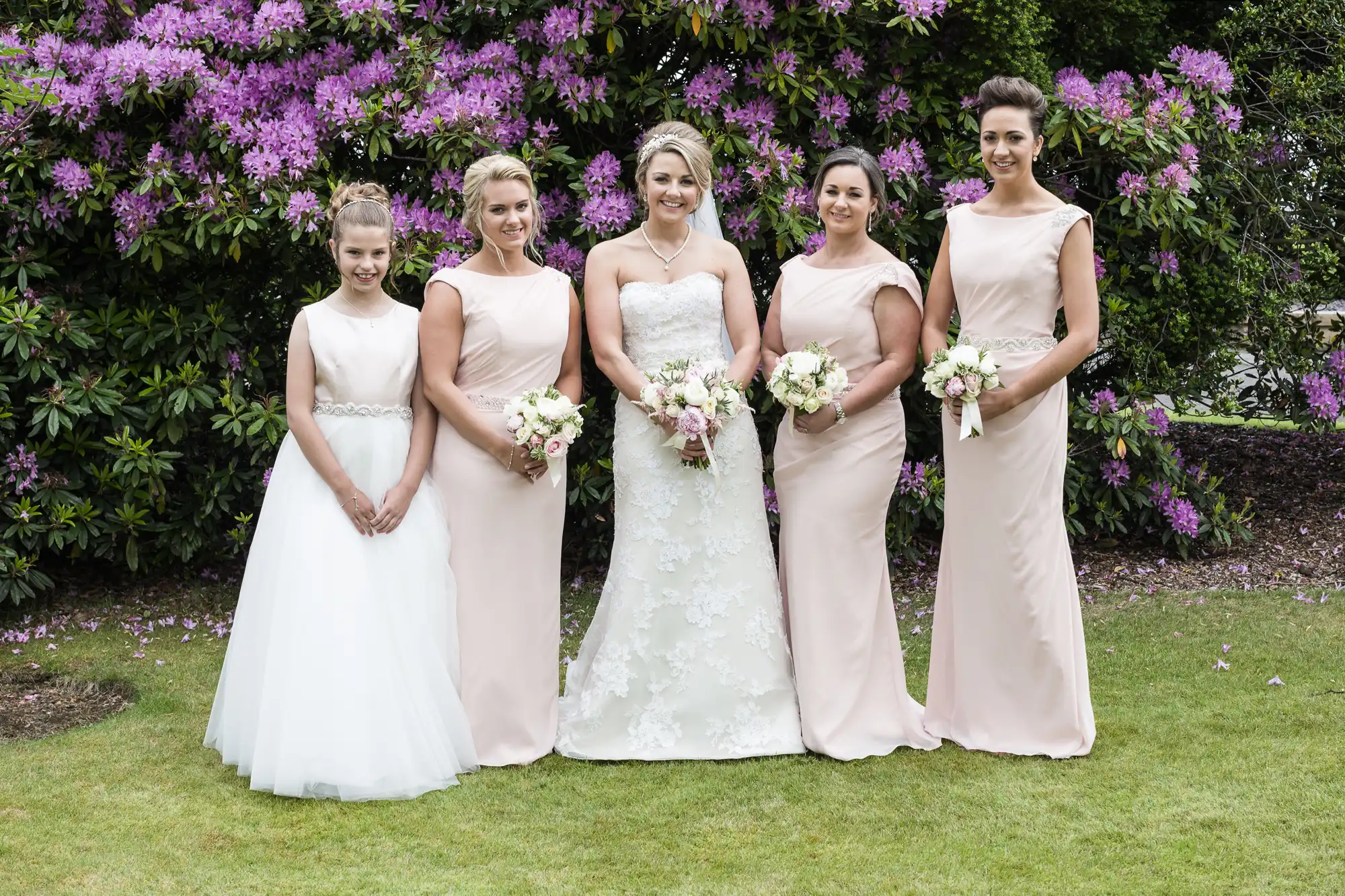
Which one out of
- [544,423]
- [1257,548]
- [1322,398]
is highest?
[544,423]

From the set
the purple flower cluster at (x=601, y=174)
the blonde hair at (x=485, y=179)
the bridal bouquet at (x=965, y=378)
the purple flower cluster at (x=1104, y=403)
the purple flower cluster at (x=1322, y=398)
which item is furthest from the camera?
the purple flower cluster at (x=1322, y=398)

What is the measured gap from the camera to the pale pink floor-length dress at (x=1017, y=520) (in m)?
4.61

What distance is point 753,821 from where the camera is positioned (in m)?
4.11

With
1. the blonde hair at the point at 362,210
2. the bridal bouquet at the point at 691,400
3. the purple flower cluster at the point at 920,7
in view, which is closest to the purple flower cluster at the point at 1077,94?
the purple flower cluster at the point at 920,7

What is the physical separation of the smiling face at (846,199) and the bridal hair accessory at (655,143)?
0.61m

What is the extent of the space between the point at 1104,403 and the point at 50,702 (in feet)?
18.5

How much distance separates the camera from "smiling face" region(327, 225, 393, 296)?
4566mm

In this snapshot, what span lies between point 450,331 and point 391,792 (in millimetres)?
1674

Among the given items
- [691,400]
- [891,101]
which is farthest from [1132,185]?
[691,400]

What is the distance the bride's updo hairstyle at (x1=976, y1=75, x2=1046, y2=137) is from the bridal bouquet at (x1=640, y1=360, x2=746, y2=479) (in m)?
1.39

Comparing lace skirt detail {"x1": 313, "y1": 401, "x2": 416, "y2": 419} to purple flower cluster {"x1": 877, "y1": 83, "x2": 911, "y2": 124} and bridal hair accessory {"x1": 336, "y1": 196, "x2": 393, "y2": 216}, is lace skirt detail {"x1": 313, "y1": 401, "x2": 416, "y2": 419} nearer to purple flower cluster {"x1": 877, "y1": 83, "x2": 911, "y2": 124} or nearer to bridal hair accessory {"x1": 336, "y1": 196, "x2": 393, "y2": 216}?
bridal hair accessory {"x1": 336, "y1": 196, "x2": 393, "y2": 216}

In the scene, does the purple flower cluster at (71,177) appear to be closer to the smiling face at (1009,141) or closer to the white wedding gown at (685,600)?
the white wedding gown at (685,600)

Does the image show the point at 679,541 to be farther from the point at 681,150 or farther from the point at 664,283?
the point at 681,150

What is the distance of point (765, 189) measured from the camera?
6469mm
